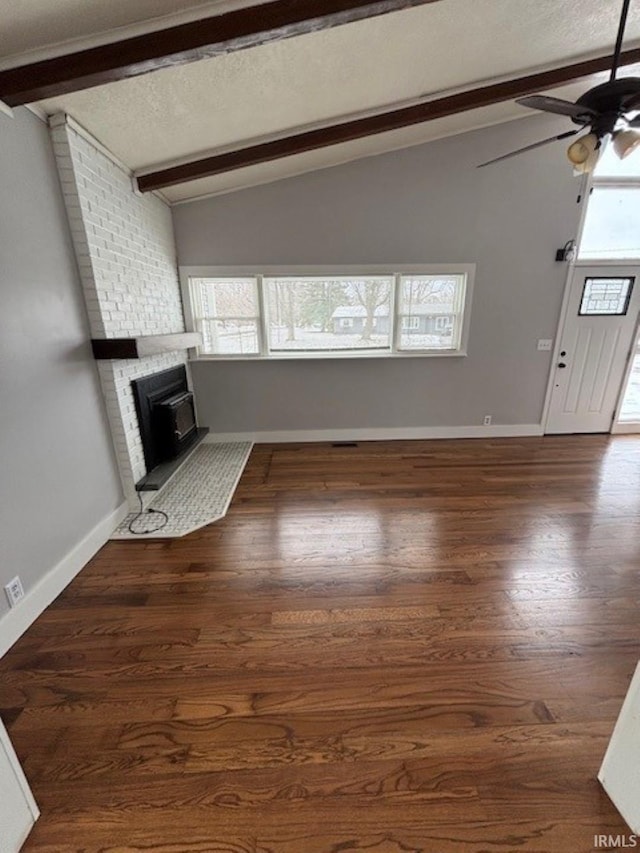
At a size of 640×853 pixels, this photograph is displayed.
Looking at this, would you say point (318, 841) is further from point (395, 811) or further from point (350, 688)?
point (350, 688)

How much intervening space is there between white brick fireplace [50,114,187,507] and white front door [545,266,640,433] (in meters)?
4.41

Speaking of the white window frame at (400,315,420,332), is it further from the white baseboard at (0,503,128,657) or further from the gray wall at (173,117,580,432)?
the white baseboard at (0,503,128,657)

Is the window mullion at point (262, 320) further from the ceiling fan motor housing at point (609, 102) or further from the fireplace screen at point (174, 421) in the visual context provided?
the ceiling fan motor housing at point (609, 102)

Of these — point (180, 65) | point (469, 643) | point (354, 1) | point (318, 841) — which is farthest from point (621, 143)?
point (318, 841)

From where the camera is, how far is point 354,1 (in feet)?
5.09

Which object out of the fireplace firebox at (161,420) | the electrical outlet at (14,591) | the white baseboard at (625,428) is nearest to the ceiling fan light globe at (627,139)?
the white baseboard at (625,428)

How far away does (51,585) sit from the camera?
1.83 meters

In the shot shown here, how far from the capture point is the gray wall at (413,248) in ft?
11.5

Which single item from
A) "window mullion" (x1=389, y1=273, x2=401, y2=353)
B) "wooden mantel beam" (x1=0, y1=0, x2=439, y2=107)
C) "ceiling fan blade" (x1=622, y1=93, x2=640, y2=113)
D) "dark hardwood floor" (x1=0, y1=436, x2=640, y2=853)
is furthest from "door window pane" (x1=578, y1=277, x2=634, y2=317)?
"wooden mantel beam" (x1=0, y1=0, x2=439, y2=107)

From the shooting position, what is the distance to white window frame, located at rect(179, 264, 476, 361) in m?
3.67

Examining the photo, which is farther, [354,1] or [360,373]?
[360,373]

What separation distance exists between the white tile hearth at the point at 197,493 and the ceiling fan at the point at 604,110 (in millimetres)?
3211

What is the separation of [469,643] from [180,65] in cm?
315

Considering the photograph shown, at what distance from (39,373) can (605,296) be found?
5.32m
